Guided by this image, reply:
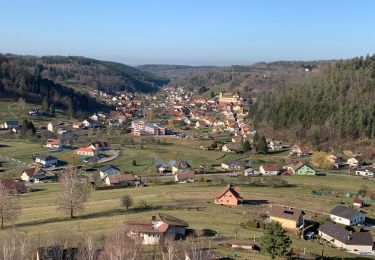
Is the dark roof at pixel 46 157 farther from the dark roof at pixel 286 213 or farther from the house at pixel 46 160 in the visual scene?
the dark roof at pixel 286 213

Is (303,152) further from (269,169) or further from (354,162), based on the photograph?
(269,169)

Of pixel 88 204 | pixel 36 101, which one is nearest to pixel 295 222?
pixel 88 204

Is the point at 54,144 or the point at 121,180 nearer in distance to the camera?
the point at 121,180

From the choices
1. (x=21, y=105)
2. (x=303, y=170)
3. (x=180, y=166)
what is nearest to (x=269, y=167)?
(x=303, y=170)

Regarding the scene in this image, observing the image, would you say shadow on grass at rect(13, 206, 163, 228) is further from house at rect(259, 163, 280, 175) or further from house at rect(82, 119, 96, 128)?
house at rect(82, 119, 96, 128)

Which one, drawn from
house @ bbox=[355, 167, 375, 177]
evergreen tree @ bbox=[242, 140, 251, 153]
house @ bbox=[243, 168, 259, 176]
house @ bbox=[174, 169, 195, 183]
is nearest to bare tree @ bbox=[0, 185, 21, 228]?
house @ bbox=[174, 169, 195, 183]

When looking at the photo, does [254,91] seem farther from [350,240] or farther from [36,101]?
[350,240]

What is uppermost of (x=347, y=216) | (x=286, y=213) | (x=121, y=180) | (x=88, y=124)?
(x=286, y=213)
